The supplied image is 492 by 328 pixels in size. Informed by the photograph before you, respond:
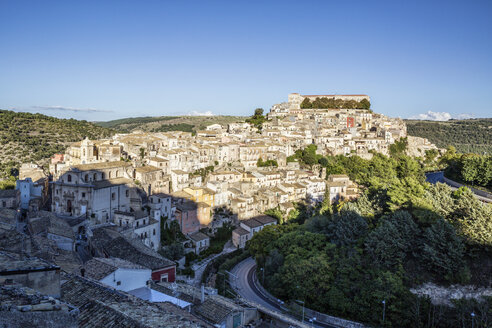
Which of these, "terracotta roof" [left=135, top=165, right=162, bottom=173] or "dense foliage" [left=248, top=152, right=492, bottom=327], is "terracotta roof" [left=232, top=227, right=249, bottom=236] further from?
"terracotta roof" [left=135, top=165, right=162, bottom=173]

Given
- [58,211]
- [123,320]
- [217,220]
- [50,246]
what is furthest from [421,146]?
[123,320]

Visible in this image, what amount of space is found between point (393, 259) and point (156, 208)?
1965 cm

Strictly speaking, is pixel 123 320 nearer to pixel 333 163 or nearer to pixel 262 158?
pixel 262 158

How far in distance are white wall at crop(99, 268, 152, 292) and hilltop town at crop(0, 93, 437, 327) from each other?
0.14ft

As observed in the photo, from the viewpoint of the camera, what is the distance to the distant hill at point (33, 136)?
50.2 meters

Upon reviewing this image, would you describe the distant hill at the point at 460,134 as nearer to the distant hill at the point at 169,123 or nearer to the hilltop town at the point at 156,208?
the hilltop town at the point at 156,208

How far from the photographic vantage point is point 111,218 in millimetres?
30312

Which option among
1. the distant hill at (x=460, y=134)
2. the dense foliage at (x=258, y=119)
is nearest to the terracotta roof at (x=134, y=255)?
the dense foliage at (x=258, y=119)

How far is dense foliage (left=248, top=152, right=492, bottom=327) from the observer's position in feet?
67.1

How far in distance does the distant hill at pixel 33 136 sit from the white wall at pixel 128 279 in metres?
38.8

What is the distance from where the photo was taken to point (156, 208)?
107ft

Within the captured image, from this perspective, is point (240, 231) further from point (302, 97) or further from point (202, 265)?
point (302, 97)

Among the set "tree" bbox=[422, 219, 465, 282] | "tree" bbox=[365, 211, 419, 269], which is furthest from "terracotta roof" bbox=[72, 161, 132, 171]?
"tree" bbox=[422, 219, 465, 282]

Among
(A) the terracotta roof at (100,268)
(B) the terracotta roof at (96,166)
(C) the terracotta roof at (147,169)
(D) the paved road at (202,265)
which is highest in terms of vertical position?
(B) the terracotta roof at (96,166)
